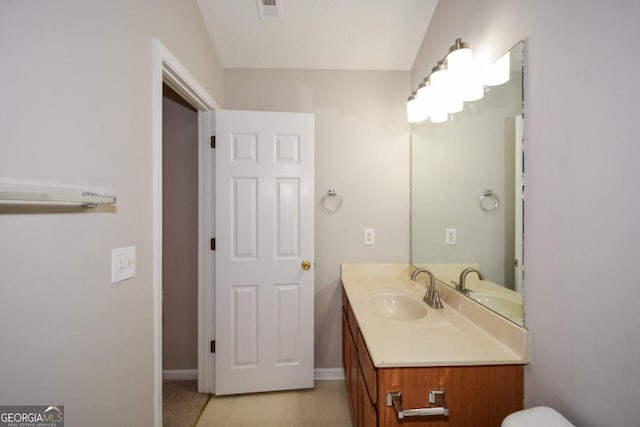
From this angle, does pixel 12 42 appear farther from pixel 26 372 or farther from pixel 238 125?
pixel 238 125

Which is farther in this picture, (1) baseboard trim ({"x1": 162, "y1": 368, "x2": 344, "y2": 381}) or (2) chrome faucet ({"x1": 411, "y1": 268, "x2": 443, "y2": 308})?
(1) baseboard trim ({"x1": 162, "y1": 368, "x2": 344, "y2": 381})

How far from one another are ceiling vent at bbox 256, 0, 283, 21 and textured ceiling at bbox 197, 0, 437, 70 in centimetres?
2

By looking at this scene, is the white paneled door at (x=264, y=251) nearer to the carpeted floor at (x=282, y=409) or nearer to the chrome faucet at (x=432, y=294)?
the carpeted floor at (x=282, y=409)

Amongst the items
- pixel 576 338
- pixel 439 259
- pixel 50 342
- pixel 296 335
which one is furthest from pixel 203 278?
pixel 576 338

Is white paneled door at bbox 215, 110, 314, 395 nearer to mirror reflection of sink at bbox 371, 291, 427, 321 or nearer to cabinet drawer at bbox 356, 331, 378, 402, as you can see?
mirror reflection of sink at bbox 371, 291, 427, 321

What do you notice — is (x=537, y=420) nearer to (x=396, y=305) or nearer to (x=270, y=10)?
(x=396, y=305)

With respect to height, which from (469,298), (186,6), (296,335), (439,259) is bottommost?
(296,335)

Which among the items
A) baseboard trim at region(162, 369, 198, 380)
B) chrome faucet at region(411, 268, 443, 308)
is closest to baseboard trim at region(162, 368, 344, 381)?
baseboard trim at region(162, 369, 198, 380)

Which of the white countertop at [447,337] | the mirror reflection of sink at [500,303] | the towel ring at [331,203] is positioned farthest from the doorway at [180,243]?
the mirror reflection of sink at [500,303]

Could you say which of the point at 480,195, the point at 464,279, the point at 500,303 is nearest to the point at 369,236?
the point at 464,279

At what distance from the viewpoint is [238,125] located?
1724 mm

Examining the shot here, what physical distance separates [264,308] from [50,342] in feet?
3.98

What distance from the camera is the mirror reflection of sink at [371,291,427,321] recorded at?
1.45 meters

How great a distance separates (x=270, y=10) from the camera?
5.07 ft
